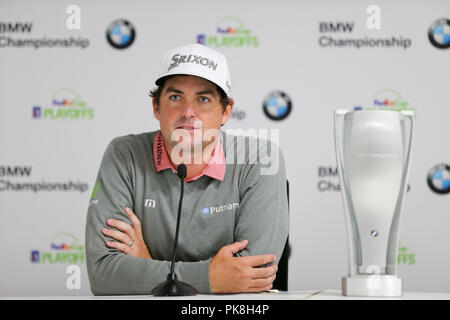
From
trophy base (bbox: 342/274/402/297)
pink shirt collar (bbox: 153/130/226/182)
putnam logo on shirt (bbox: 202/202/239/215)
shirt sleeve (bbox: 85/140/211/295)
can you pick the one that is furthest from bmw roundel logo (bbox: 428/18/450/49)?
trophy base (bbox: 342/274/402/297)

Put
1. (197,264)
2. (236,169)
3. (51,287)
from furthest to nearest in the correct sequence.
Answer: (51,287), (236,169), (197,264)

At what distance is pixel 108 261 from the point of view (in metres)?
1.45

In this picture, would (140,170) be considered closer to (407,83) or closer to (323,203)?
(323,203)

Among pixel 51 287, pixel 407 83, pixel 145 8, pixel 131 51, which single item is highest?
pixel 145 8

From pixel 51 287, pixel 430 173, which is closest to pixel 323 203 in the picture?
pixel 430 173

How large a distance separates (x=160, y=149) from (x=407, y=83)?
1798mm

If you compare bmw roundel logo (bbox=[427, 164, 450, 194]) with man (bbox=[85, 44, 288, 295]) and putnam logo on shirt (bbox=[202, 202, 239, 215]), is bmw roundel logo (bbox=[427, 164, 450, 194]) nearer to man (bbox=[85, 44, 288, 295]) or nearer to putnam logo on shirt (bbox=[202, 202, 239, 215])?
man (bbox=[85, 44, 288, 295])

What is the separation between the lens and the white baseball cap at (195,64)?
1.51m

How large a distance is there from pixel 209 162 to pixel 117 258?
450mm

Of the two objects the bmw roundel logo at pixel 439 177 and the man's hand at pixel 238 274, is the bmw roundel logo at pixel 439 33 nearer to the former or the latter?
the bmw roundel logo at pixel 439 177

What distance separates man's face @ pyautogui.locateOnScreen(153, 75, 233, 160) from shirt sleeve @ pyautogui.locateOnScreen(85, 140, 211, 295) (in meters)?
0.21

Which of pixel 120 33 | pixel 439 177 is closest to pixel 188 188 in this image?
pixel 120 33

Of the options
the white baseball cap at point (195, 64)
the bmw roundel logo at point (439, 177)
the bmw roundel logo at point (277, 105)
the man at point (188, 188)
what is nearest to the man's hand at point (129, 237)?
the man at point (188, 188)

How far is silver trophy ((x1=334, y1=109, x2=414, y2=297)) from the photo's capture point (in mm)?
985
